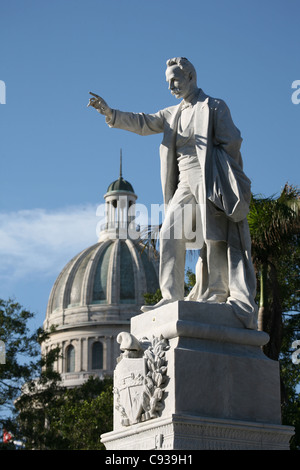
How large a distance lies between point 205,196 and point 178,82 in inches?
55.4

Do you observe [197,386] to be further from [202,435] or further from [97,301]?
[97,301]

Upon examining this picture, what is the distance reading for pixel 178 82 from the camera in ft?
36.1

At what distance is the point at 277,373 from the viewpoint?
10.3 meters

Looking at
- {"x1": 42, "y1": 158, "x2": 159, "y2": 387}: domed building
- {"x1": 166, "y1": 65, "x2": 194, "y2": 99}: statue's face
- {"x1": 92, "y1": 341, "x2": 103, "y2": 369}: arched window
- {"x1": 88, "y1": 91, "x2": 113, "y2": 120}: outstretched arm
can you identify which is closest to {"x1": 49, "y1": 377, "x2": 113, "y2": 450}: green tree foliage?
{"x1": 88, "y1": 91, "x2": 113, "y2": 120}: outstretched arm

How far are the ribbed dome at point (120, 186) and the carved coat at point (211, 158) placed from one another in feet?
326

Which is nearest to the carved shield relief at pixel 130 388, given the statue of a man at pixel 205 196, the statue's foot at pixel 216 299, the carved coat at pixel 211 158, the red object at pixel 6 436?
the statue of a man at pixel 205 196

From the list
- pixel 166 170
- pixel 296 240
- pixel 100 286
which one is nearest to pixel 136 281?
pixel 100 286

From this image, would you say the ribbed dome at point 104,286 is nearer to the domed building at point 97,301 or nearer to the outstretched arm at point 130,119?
the domed building at point 97,301

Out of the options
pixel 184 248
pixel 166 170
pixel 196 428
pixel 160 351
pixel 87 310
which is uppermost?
pixel 87 310

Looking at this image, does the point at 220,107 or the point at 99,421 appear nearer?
the point at 220,107

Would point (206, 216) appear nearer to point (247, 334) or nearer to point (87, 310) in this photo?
point (247, 334)

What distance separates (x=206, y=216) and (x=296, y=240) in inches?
573

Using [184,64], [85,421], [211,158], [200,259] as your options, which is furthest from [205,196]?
[85,421]

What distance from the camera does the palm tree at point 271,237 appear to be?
22.5 m
